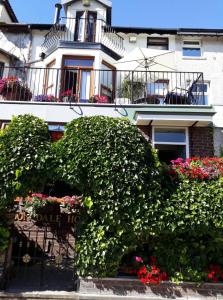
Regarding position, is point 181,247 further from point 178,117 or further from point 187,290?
point 178,117

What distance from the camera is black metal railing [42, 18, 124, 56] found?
1495cm

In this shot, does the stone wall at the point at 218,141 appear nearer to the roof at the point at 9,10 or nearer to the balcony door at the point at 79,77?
the balcony door at the point at 79,77

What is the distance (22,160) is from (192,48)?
491 inches

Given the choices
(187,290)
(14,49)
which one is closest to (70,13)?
(14,49)

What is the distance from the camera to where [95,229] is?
263 inches

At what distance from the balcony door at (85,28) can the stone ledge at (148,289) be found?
11729 mm

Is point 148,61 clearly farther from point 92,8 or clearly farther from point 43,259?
point 43,259

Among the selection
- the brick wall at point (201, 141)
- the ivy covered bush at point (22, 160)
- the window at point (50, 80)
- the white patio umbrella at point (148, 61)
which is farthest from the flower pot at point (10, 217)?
the white patio umbrella at point (148, 61)

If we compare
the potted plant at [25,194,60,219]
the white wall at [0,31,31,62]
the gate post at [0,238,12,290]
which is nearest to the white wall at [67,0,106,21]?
the white wall at [0,31,31,62]

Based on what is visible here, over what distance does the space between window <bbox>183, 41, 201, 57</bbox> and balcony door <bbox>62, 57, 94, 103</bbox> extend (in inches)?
210

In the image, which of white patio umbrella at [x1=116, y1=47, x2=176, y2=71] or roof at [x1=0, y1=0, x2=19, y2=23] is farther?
roof at [x1=0, y1=0, x2=19, y2=23]

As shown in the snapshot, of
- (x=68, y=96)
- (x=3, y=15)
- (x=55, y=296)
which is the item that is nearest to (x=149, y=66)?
(x=68, y=96)

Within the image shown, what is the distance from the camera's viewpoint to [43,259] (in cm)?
681

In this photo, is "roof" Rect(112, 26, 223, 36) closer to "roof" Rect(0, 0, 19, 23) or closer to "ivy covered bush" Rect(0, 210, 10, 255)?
"roof" Rect(0, 0, 19, 23)
